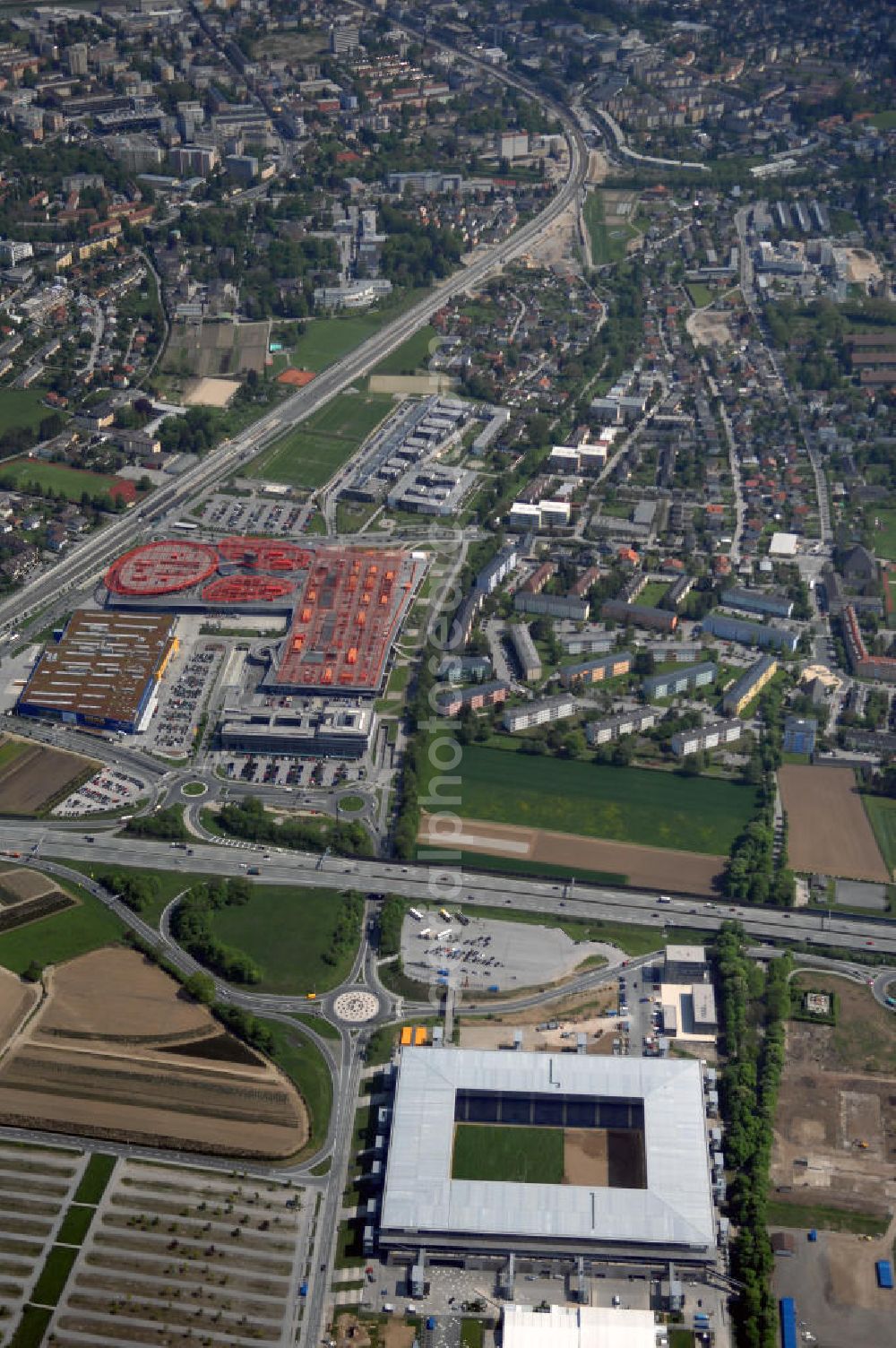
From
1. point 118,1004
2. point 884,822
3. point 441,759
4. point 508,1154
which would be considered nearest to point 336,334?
point 441,759

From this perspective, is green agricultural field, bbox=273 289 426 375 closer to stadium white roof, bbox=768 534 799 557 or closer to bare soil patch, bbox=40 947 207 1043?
stadium white roof, bbox=768 534 799 557

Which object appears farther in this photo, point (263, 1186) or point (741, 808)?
point (741, 808)

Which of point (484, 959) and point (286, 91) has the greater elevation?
point (286, 91)

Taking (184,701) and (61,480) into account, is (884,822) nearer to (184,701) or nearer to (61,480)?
(184,701)

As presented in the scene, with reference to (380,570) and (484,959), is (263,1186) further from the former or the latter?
(380,570)

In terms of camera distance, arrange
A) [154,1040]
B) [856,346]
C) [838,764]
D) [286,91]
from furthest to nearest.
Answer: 1. [286,91]
2. [856,346]
3. [838,764]
4. [154,1040]

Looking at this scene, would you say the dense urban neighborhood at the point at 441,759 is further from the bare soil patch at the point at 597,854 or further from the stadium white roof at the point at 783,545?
the stadium white roof at the point at 783,545

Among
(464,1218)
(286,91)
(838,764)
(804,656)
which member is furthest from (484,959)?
(286,91)
